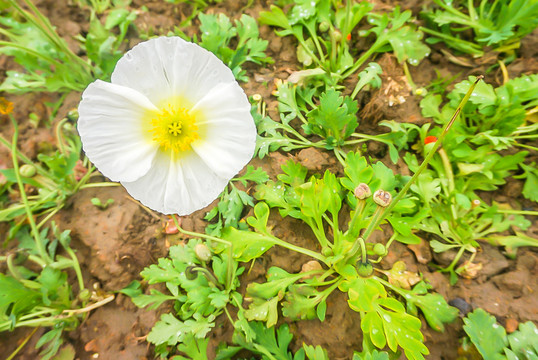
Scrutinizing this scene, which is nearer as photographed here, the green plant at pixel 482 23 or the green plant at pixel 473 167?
the green plant at pixel 473 167

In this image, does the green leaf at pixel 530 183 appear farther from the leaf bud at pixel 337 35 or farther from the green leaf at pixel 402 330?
the leaf bud at pixel 337 35

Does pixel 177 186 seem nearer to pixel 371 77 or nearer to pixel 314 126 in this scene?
pixel 314 126

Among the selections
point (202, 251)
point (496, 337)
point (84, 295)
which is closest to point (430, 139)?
point (496, 337)

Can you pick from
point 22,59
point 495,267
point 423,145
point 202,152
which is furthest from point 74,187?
point 495,267

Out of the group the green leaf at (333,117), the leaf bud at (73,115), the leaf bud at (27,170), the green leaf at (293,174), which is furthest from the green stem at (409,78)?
the leaf bud at (27,170)

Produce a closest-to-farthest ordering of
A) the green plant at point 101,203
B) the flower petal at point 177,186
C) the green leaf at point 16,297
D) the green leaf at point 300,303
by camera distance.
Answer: the flower petal at point 177,186, the green leaf at point 300,303, the green leaf at point 16,297, the green plant at point 101,203


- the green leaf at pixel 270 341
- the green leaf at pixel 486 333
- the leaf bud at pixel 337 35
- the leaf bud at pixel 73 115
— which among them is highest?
the leaf bud at pixel 337 35

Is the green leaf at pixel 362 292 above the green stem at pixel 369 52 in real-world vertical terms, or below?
below
